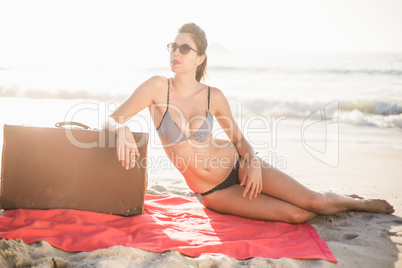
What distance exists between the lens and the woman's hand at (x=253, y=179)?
286 cm

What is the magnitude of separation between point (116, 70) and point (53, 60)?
17.5 feet

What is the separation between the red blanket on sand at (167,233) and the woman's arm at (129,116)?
1.69 ft

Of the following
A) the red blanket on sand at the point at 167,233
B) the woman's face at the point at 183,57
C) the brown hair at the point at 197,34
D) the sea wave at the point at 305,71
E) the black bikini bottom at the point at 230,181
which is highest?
the sea wave at the point at 305,71

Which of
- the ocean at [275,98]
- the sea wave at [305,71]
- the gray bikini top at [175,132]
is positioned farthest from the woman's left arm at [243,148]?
the sea wave at [305,71]

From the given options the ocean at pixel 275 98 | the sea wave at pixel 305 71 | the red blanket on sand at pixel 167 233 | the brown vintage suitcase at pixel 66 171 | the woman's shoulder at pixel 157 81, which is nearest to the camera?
the red blanket on sand at pixel 167 233

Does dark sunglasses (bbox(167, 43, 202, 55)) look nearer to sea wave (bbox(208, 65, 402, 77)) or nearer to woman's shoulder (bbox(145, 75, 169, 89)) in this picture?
woman's shoulder (bbox(145, 75, 169, 89))

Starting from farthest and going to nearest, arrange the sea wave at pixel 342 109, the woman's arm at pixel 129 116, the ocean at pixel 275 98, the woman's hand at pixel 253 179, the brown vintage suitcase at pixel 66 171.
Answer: the sea wave at pixel 342 109
the ocean at pixel 275 98
the woman's hand at pixel 253 179
the brown vintage suitcase at pixel 66 171
the woman's arm at pixel 129 116

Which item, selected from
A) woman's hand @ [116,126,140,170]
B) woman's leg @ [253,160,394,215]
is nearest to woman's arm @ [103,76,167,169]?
woman's hand @ [116,126,140,170]

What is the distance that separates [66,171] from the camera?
260 cm

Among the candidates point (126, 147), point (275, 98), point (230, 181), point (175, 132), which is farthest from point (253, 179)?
point (275, 98)

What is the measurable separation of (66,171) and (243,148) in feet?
5.22

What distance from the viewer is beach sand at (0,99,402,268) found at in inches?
82.5

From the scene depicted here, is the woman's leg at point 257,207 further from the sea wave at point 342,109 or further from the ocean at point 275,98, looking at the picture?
the sea wave at point 342,109

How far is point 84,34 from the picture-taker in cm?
2459
